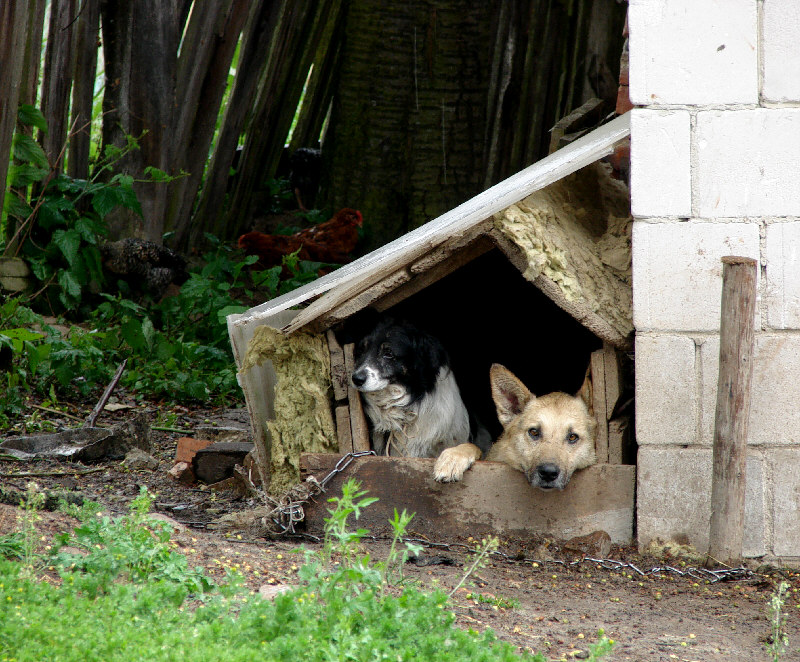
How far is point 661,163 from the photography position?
4.30 metres

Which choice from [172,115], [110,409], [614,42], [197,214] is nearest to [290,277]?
→ [197,214]

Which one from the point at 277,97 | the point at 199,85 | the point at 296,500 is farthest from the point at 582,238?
the point at 277,97

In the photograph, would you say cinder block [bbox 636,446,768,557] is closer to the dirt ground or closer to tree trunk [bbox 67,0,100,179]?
the dirt ground

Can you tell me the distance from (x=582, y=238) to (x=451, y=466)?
149 cm

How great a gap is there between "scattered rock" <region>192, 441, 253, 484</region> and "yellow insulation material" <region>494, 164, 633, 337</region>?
2.33 m

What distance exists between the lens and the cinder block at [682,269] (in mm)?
4285

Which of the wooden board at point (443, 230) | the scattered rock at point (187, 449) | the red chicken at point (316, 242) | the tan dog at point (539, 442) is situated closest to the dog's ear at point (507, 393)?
the tan dog at point (539, 442)

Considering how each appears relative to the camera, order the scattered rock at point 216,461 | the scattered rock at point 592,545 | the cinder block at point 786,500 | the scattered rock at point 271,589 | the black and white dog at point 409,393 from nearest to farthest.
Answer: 1. the scattered rock at point 271,589
2. the cinder block at point 786,500
3. the scattered rock at point 592,545
4. the black and white dog at point 409,393
5. the scattered rock at point 216,461

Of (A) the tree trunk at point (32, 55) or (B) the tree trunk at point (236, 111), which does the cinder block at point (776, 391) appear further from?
(B) the tree trunk at point (236, 111)

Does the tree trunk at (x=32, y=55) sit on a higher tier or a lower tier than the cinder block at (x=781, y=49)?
higher

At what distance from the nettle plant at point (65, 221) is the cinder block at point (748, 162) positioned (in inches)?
201

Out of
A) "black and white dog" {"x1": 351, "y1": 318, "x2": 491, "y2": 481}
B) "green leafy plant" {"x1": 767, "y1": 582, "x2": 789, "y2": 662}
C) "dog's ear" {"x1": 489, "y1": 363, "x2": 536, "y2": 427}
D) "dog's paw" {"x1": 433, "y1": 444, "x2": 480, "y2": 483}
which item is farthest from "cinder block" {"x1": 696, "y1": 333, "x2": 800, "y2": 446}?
"black and white dog" {"x1": 351, "y1": 318, "x2": 491, "y2": 481}

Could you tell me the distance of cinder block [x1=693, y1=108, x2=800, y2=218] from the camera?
4.21m

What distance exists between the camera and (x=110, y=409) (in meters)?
7.23
